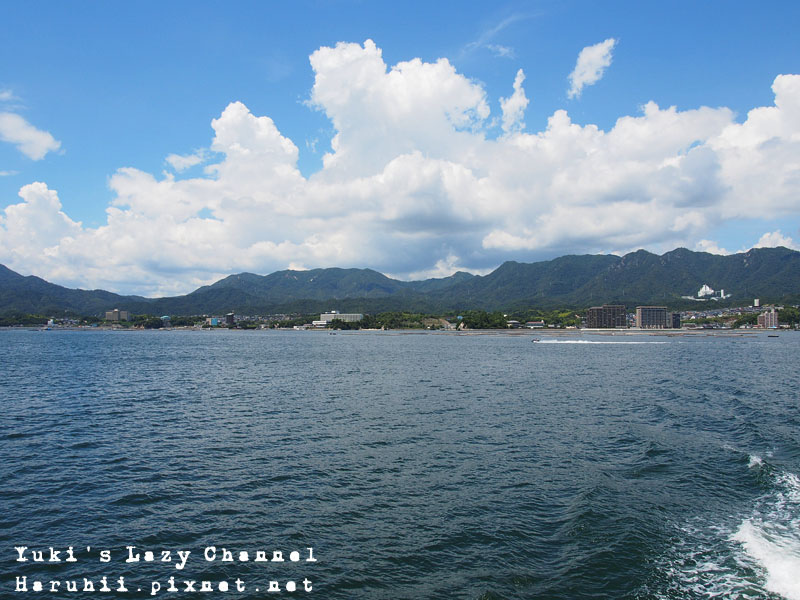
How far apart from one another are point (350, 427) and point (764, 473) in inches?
813

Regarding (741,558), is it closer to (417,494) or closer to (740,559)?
(740,559)

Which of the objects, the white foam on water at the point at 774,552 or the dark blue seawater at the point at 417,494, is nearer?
the white foam on water at the point at 774,552

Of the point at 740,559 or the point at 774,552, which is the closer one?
the point at 740,559

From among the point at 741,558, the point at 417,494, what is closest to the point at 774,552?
the point at 741,558

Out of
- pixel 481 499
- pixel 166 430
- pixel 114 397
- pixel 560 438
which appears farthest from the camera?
pixel 114 397

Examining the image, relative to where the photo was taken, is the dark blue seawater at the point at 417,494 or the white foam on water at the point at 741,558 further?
the dark blue seawater at the point at 417,494

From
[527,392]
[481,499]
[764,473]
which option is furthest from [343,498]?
[527,392]

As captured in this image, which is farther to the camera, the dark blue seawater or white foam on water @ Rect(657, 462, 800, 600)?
the dark blue seawater

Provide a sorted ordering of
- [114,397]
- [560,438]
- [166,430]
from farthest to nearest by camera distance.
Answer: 1. [114,397]
2. [166,430]
3. [560,438]

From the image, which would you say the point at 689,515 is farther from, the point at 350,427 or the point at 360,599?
the point at 350,427

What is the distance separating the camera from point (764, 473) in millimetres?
20281

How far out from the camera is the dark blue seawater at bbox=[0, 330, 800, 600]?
12.4 metres

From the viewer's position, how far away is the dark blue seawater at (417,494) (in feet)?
40.8

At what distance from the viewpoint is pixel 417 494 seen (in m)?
17.8
